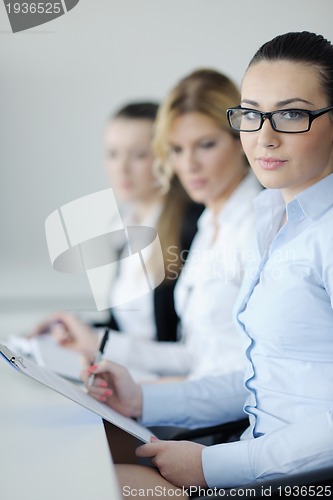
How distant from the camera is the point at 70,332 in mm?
1886

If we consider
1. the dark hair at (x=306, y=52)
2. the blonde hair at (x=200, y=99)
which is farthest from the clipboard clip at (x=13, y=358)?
the blonde hair at (x=200, y=99)

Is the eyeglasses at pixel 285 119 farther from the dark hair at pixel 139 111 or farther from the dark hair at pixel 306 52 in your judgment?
the dark hair at pixel 139 111

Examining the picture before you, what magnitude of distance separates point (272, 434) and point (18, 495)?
13.6 inches

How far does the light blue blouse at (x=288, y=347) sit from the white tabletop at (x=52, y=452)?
17 cm

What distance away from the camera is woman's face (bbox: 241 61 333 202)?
0.87 m

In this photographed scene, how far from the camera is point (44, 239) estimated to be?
1336 mm

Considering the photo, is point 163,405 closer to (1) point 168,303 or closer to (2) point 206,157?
(2) point 206,157

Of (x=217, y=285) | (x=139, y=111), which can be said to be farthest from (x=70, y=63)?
(x=139, y=111)

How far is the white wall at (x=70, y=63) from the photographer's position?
3.50ft

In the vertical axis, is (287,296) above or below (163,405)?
above

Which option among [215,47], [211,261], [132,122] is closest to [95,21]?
[215,47]

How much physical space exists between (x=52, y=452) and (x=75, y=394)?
14cm

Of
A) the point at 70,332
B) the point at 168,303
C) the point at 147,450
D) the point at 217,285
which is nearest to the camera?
the point at 147,450

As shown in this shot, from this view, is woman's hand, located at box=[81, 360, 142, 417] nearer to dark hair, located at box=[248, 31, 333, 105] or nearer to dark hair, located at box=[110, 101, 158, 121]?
dark hair, located at box=[248, 31, 333, 105]
